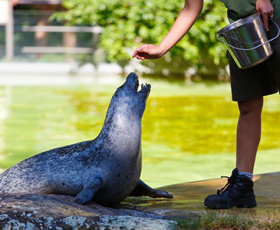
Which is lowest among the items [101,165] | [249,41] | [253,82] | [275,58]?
[101,165]

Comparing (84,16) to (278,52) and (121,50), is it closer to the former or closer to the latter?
(121,50)

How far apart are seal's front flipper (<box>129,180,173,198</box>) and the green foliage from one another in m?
12.6

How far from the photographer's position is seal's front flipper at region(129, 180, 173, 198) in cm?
358

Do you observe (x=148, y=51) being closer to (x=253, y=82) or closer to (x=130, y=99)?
(x=130, y=99)

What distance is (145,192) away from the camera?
3613mm

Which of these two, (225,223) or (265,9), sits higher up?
(265,9)

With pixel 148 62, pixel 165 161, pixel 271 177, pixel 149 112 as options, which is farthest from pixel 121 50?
pixel 271 177

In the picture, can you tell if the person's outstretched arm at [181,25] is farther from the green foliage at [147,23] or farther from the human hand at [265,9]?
the green foliage at [147,23]

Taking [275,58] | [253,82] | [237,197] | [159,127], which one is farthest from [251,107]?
[159,127]

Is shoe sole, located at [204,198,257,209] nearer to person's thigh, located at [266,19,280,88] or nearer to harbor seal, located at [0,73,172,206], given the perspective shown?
harbor seal, located at [0,73,172,206]

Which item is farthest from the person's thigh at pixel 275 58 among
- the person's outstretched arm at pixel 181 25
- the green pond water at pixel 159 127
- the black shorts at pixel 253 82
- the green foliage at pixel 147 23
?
the green foliage at pixel 147 23

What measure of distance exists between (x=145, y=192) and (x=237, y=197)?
66 cm

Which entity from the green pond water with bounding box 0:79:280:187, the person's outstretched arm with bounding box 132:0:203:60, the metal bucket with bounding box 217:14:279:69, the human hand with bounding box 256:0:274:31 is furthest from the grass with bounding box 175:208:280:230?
the green pond water with bounding box 0:79:280:187

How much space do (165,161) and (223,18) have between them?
1166 cm
